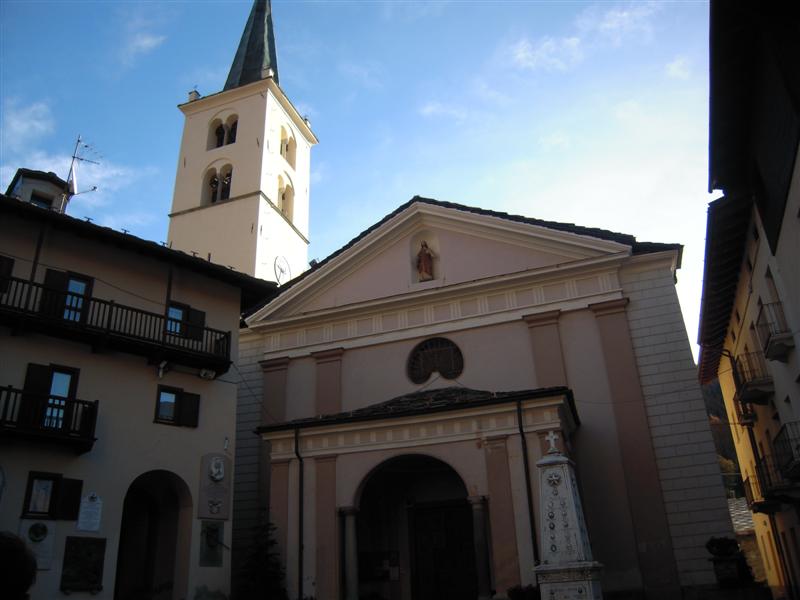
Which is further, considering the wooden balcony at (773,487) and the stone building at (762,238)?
the wooden balcony at (773,487)

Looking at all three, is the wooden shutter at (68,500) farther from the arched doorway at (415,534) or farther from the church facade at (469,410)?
the arched doorway at (415,534)

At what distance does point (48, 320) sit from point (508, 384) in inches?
484

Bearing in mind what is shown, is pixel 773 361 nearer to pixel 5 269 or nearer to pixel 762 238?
pixel 762 238

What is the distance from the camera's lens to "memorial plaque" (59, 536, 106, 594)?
15.0 m

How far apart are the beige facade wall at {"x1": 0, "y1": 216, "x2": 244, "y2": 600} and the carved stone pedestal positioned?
9176mm

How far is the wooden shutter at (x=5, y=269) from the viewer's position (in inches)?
631

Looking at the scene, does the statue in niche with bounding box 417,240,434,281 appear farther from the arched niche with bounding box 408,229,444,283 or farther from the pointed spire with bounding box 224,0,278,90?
the pointed spire with bounding box 224,0,278,90

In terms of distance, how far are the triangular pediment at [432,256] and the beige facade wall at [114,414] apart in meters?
4.87

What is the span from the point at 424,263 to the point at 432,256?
386mm

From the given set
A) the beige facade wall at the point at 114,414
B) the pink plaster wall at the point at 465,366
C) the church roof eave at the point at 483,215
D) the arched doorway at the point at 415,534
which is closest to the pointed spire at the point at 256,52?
the church roof eave at the point at 483,215

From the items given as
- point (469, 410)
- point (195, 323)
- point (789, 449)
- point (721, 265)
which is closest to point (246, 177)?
point (195, 323)

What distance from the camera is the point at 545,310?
68.9 feet

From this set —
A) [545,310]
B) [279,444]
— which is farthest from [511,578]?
[545,310]

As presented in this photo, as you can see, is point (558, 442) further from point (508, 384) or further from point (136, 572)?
point (136, 572)
